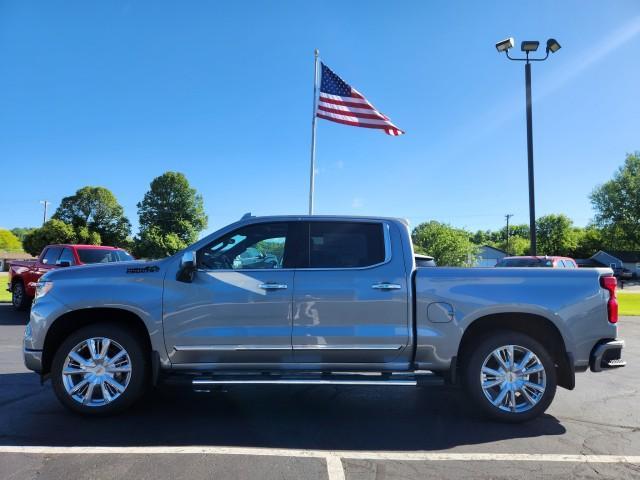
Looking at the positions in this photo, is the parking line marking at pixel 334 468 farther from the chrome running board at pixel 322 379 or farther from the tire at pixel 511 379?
the tire at pixel 511 379

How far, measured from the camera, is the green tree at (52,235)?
178 feet

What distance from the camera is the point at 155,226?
55.4 meters

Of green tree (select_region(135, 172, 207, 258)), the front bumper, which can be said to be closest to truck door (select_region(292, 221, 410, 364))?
the front bumper

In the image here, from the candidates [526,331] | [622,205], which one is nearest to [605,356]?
[526,331]

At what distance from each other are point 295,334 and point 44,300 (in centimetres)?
243

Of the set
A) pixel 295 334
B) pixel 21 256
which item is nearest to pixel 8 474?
pixel 295 334

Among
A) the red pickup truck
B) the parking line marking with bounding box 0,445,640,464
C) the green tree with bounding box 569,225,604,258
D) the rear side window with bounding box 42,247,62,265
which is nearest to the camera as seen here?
the parking line marking with bounding box 0,445,640,464

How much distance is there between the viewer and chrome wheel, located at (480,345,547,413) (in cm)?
439

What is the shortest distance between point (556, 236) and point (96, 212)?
76620 mm

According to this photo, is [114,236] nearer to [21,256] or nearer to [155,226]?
[155,226]

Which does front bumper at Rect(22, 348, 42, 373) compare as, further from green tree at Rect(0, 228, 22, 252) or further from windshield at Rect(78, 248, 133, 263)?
green tree at Rect(0, 228, 22, 252)

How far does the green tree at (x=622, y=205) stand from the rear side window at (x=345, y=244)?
226ft

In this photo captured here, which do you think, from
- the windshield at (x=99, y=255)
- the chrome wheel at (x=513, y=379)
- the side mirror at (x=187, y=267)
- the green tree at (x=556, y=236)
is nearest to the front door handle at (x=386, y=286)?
the chrome wheel at (x=513, y=379)

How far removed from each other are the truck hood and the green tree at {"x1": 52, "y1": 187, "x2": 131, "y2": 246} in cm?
5847
